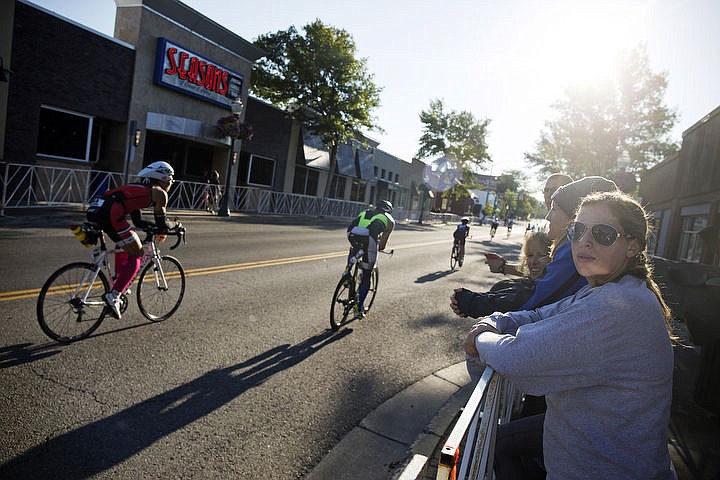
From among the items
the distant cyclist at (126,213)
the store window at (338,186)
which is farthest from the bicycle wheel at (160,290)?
the store window at (338,186)

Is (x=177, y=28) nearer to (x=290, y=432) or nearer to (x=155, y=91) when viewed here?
(x=155, y=91)

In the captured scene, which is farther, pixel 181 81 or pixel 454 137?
pixel 454 137

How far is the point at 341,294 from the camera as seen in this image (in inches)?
241

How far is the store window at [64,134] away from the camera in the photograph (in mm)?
14859

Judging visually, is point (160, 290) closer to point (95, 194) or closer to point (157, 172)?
point (157, 172)

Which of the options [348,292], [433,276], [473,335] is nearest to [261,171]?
[433,276]

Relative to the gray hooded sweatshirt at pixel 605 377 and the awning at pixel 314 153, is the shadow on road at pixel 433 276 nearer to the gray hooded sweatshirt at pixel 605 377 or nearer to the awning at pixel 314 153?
the gray hooded sweatshirt at pixel 605 377

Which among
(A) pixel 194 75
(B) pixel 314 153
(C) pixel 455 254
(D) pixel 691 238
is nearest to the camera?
(C) pixel 455 254

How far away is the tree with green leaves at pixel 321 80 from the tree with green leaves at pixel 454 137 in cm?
1594

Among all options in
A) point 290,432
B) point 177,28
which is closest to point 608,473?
point 290,432

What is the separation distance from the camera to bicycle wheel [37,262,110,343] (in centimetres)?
423

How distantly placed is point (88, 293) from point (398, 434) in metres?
3.38

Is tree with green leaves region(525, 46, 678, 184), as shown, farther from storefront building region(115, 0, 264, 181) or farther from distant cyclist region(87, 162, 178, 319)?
distant cyclist region(87, 162, 178, 319)

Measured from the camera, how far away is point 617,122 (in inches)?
1233
